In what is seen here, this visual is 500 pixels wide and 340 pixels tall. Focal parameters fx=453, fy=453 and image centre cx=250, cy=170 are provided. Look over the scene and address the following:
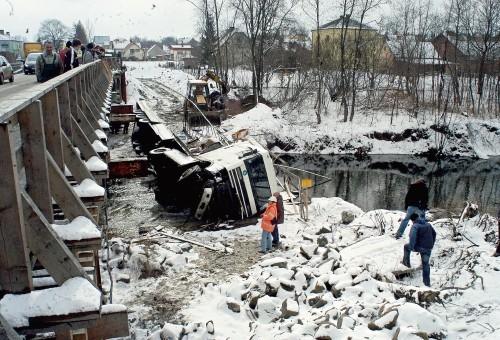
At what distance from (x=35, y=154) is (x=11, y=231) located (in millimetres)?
881

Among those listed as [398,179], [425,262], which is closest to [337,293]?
[425,262]

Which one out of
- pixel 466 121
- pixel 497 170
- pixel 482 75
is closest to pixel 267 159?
pixel 497 170

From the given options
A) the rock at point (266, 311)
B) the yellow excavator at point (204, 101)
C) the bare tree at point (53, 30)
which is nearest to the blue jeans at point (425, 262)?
the rock at point (266, 311)

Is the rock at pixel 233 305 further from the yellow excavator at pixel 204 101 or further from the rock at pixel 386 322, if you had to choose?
the yellow excavator at pixel 204 101

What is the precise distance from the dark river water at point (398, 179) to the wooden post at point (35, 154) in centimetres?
1920

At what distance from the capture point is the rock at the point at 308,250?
10972mm

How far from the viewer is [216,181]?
41.9ft

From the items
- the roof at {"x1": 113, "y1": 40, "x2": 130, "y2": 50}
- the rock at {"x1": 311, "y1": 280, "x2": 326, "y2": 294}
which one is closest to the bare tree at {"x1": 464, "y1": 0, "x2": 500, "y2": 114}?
the rock at {"x1": 311, "y1": 280, "x2": 326, "y2": 294}

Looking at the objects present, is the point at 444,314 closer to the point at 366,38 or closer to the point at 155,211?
the point at 155,211

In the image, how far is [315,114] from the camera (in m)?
38.4

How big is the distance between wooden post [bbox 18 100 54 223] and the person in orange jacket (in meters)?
7.62

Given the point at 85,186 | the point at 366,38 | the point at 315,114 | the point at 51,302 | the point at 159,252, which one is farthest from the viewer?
the point at 366,38

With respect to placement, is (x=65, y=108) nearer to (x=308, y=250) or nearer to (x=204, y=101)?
(x=308, y=250)

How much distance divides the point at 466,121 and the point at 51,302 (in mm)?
37949
